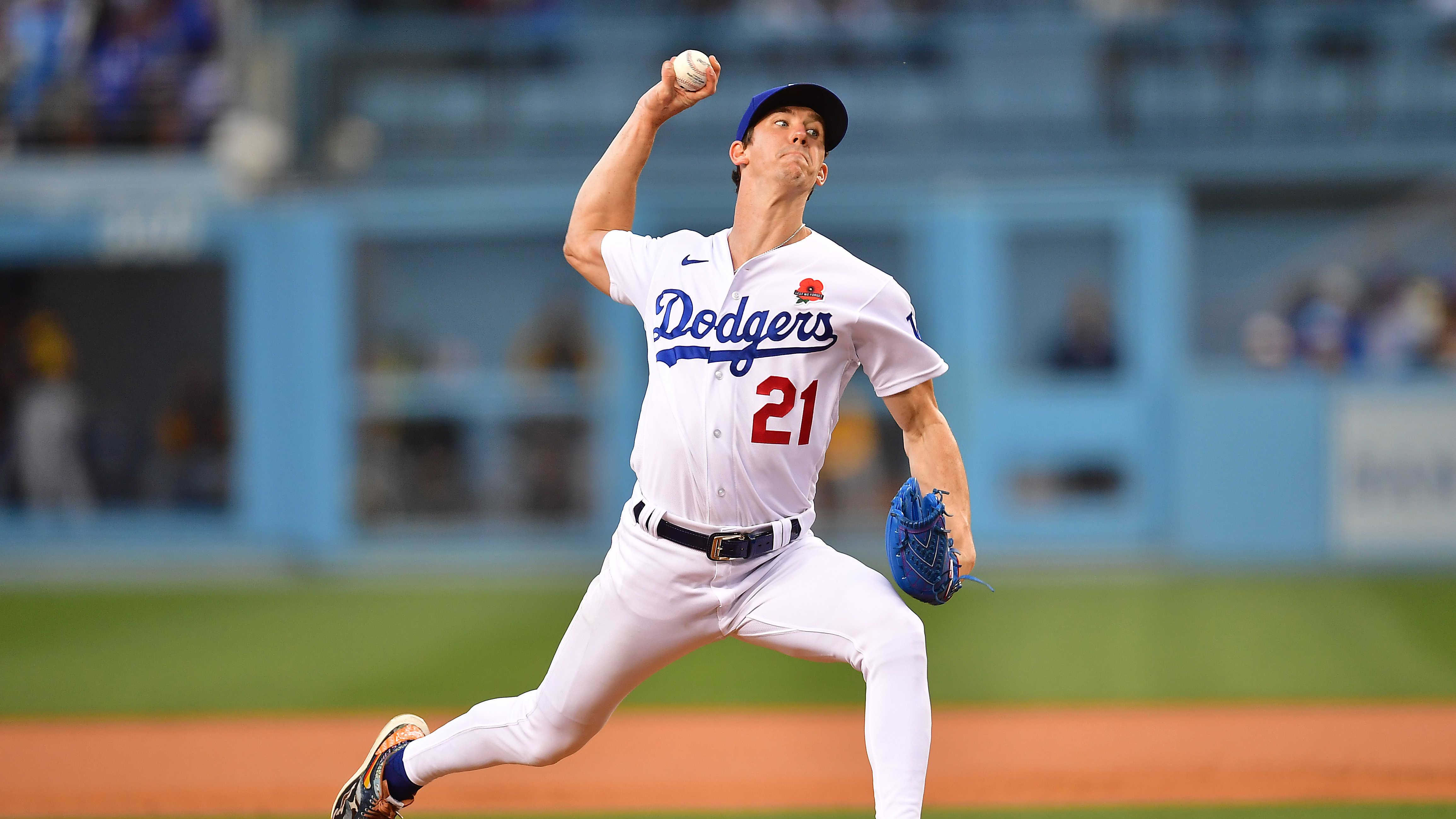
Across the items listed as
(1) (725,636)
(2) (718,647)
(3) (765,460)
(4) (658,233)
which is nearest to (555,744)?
(1) (725,636)

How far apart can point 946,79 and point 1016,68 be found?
715 mm

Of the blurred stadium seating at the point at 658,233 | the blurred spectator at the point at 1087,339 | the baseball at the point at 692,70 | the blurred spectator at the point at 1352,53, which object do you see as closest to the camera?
the baseball at the point at 692,70

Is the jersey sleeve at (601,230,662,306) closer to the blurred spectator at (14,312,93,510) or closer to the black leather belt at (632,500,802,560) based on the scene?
the black leather belt at (632,500,802,560)

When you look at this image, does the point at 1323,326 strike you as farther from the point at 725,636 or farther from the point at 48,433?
the point at 48,433

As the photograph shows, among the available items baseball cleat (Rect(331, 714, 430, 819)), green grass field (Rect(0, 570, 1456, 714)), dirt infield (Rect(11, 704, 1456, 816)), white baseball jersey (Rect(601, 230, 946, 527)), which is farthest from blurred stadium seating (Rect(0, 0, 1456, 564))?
white baseball jersey (Rect(601, 230, 946, 527))

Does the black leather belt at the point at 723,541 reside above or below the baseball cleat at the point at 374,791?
above

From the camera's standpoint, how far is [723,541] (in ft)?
10.6

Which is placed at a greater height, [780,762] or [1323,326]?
[1323,326]

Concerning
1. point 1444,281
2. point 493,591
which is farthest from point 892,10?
point 493,591

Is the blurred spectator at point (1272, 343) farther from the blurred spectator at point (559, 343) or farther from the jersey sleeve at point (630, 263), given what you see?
the jersey sleeve at point (630, 263)

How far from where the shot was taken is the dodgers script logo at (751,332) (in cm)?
321

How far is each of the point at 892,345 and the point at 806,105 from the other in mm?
612

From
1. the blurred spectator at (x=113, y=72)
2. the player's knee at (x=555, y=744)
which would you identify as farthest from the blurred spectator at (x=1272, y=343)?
the blurred spectator at (x=113, y=72)

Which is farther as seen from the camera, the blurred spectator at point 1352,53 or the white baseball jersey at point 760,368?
the blurred spectator at point 1352,53
